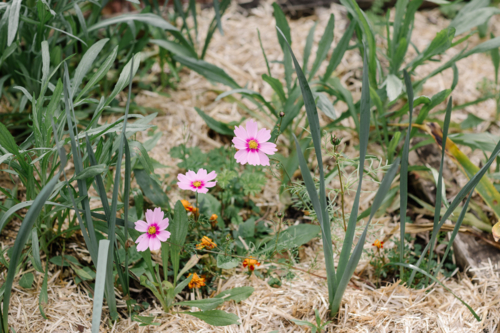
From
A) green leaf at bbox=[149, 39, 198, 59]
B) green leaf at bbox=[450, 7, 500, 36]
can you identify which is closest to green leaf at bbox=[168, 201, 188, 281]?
green leaf at bbox=[149, 39, 198, 59]

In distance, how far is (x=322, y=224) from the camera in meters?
1.00

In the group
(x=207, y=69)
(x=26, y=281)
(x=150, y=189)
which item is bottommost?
(x=26, y=281)

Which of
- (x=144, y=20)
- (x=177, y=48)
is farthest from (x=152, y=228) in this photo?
(x=177, y=48)

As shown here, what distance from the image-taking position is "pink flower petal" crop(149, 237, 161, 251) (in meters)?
1.00

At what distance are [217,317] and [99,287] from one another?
14.9 inches

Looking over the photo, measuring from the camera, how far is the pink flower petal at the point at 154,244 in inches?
39.4

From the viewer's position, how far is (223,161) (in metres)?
1.47

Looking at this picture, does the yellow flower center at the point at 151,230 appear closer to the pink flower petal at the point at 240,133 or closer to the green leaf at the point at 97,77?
the pink flower petal at the point at 240,133

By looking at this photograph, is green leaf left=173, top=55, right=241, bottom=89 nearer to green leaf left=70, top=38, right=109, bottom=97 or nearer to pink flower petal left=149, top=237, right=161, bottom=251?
green leaf left=70, top=38, right=109, bottom=97

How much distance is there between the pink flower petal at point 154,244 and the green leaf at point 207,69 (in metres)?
0.86

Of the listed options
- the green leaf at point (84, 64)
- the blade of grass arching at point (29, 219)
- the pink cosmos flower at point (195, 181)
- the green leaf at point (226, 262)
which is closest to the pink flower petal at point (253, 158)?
the pink cosmos flower at point (195, 181)

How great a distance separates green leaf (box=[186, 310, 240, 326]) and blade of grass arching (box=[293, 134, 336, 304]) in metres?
0.27

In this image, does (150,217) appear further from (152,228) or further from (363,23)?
(363,23)

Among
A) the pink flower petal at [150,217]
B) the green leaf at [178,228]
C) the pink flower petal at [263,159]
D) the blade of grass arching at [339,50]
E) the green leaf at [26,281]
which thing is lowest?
the green leaf at [26,281]
